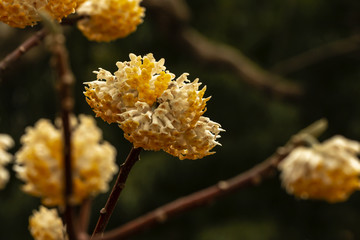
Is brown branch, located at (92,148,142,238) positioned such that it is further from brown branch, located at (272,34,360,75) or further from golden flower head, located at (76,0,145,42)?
brown branch, located at (272,34,360,75)

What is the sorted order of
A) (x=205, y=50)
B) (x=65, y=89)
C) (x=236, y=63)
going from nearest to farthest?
(x=65, y=89)
(x=205, y=50)
(x=236, y=63)

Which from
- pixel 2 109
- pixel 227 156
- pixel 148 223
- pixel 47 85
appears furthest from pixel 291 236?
pixel 148 223

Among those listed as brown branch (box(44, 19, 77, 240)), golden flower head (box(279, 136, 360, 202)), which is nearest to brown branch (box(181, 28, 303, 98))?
golden flower head (box(279, 136, 360, 202))

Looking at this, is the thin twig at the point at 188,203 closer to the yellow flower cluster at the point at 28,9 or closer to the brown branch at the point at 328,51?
the yellow flower cluster at the point at 28,9

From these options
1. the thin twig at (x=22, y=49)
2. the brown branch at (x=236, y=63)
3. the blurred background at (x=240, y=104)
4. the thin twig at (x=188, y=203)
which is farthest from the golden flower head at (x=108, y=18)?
the blurred background at (x=240, y=104)

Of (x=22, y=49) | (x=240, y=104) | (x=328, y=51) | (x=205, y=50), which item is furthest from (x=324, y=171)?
(x=240, y=104)

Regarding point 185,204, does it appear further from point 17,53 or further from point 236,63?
point 236,63
